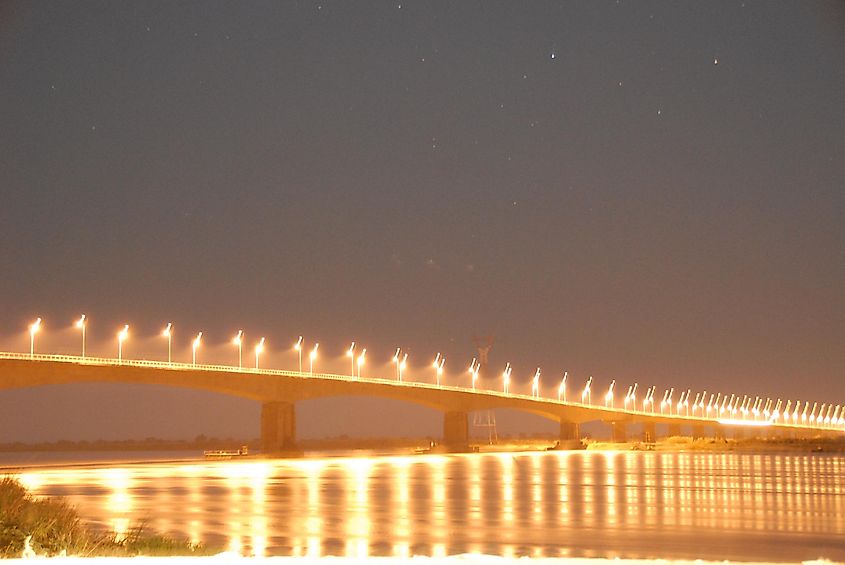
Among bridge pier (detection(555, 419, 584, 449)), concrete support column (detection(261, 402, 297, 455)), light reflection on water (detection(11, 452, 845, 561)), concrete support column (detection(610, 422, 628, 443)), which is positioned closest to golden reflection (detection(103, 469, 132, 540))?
light reflection on water (detection(11, 452, 845, 561))

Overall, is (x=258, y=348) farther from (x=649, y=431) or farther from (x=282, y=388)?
(x=649, y=431)

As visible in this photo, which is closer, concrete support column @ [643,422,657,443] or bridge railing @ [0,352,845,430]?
bridge railing @ [0,352,845,430]

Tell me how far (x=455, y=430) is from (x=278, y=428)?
30040mm

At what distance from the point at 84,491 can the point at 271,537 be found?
60.3 feet

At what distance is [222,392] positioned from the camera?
101m

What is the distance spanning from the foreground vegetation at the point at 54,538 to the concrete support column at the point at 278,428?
8378cm

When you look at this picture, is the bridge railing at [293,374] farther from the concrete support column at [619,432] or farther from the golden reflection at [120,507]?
the golden reflection at [120,507]

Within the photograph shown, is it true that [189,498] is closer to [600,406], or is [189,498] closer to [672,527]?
[672,527]

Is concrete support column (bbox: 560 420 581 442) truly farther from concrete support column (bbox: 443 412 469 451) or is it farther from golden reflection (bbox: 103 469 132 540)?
golden reflection (bbox: 103 469 132 540)

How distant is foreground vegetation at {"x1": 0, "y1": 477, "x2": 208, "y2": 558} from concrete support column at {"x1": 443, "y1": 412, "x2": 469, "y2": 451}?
341 feet

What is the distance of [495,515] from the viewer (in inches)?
960

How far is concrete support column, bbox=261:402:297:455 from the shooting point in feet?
329

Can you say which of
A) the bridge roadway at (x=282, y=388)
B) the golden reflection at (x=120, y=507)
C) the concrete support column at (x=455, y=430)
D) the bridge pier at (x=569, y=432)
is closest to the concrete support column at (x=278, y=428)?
the bridge roadway at (x=282, y=388)

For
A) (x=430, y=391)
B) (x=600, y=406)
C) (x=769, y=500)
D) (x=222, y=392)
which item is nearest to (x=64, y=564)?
(x=769, y=500)
